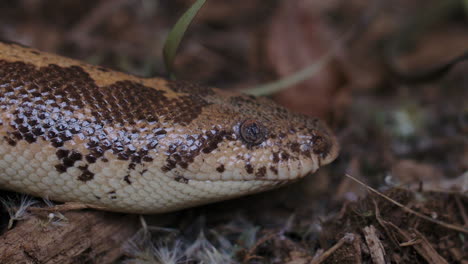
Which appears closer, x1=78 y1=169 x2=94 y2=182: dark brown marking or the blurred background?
x1=78 y1=169 x2=94 y2=182: dark brown marking

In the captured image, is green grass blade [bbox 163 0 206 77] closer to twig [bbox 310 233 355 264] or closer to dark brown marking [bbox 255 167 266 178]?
dark brown marking [bbox 255 167 266 178]

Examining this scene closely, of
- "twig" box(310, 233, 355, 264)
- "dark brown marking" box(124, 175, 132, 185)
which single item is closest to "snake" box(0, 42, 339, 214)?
"dark brown marking" box(124, 175, 132, 185)

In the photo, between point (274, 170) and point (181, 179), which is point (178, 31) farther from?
point (274, 170)

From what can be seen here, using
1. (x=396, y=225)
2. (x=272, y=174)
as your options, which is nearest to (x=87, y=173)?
(x=272, y=174)

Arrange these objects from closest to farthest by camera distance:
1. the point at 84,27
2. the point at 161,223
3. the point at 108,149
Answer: the point at 108,149 < the point at 161,223 < the point at 84,27

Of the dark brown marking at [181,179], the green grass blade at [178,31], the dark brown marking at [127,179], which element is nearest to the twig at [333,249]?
the dark brown marking at [181,179]

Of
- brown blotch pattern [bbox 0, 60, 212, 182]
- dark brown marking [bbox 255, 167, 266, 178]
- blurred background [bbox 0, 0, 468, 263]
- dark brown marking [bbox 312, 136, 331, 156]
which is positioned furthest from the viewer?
blurred background [bbox 0, 0, 468, 263]

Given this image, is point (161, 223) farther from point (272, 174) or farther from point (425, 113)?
point (425, 113)
